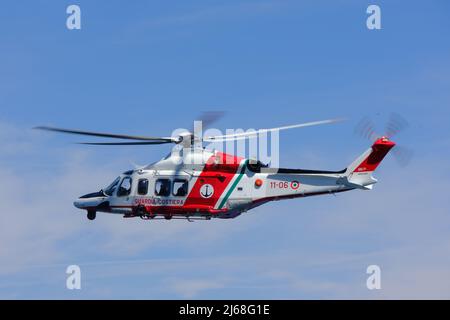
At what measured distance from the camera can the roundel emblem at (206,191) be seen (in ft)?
269

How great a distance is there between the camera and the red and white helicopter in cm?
8131

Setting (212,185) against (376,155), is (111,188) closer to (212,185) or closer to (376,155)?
(212,185)

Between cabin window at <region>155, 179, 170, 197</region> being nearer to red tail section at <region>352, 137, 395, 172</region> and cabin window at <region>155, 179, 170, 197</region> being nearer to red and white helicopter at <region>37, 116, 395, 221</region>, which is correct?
red and white helicopter at <region>37, 116, 395, 221</region>

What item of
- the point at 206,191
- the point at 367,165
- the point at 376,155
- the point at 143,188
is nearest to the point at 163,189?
the point at 143,188

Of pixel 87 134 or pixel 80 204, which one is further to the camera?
pixel 80 204

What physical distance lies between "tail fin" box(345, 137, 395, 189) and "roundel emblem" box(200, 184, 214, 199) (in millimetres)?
9000

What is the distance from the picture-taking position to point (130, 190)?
84.1 metres

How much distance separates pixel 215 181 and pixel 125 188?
6.54m

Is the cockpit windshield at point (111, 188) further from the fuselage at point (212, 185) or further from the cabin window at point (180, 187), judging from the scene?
the cabin window at point (180, 187)

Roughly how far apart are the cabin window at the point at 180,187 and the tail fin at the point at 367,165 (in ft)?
35.2

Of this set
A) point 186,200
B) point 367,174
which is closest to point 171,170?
point 186,200

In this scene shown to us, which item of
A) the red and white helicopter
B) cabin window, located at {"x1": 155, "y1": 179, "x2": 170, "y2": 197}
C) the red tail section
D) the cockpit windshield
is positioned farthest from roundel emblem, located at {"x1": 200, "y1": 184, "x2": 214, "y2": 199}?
the red tail section

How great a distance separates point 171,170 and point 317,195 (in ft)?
32.7
